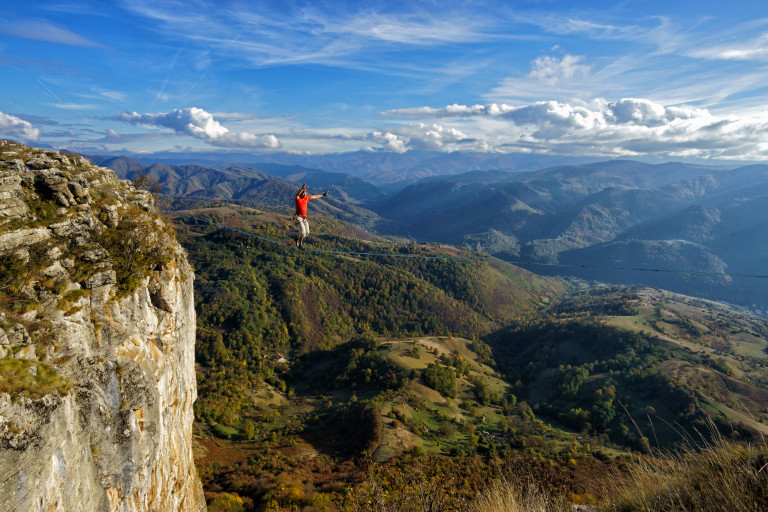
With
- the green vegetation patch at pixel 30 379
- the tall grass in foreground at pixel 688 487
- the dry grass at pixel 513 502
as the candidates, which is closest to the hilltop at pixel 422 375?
the dry grass at pixel 513 502

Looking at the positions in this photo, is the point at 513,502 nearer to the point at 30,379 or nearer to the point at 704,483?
the point at 704,483

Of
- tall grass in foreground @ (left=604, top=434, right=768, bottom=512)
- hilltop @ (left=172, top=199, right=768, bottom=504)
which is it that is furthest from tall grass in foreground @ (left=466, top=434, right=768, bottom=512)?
hilltop @ (left=172, top=199, right=768, bottom=504)

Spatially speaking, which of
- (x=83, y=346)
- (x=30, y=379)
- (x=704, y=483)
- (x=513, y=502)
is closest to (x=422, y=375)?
(x=83, y=346)

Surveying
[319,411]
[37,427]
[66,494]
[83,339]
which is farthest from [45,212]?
[319,411]

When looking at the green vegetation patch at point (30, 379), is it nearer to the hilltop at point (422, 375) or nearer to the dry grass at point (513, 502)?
the dry grass at point (513, 502)

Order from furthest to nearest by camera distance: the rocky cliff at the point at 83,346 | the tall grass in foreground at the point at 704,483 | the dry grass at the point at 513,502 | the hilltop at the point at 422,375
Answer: the hilltop at the point at 422,375 → the rocky cliff at the point at 83,346 → the dry grass at the point at 513,502 → the tall grass in foreground at the point at 704,483

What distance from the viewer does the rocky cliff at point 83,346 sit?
40.7 feet

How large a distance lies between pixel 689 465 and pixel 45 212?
26622mm

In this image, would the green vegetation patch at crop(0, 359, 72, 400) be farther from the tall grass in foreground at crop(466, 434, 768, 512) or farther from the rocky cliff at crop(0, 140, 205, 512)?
the tall grass in foreground at crop(466, 434, 768, 512)

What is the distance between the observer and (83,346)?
49.6ft

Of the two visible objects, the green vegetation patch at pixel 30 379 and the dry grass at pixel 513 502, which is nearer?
the dry grass at pixel 513 502

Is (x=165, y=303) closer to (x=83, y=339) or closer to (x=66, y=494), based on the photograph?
(x=83, y=339)

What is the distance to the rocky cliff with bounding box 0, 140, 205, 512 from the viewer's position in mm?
12406

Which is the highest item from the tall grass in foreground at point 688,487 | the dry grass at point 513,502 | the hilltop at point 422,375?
the tall grass in foreground at point 688,487
